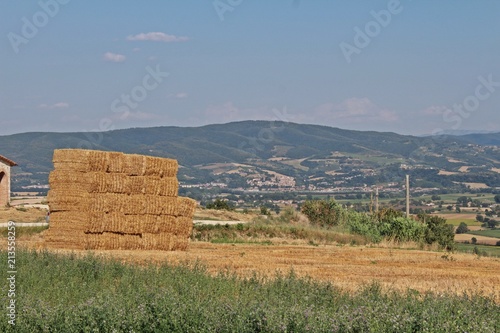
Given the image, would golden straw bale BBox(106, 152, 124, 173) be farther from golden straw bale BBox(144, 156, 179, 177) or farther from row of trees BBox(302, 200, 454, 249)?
row of trees BBox(302, 200, 454, 249)

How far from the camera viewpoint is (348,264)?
88.7 feet

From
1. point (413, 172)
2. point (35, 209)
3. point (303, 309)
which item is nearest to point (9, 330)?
point (303, 309)

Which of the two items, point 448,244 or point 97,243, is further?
point 448,244

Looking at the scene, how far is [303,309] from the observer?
478 inches

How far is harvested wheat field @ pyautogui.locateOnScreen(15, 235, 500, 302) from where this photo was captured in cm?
2127

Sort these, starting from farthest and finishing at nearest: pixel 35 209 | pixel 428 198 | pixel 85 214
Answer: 1. pixel 428 198
2. pixel 35 209
3. pixel 85 214

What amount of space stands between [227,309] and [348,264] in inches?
610

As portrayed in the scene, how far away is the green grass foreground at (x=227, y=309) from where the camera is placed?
36.8 ft

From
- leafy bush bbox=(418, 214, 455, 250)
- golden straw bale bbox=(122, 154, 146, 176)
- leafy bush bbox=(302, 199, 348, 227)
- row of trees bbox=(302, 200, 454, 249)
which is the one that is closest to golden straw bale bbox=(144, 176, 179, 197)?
golden straw bale bbox=(122, 154, 146, 176)

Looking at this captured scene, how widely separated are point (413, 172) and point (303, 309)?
17299 cm

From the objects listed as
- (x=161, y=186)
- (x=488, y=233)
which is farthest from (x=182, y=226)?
(x=488, y=233)

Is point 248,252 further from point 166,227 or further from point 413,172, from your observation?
point 413,172

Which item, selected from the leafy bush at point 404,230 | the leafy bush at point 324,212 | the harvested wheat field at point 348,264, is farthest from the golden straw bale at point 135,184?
the leafy bush at point 324,212

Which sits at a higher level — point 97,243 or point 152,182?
point 152,182
